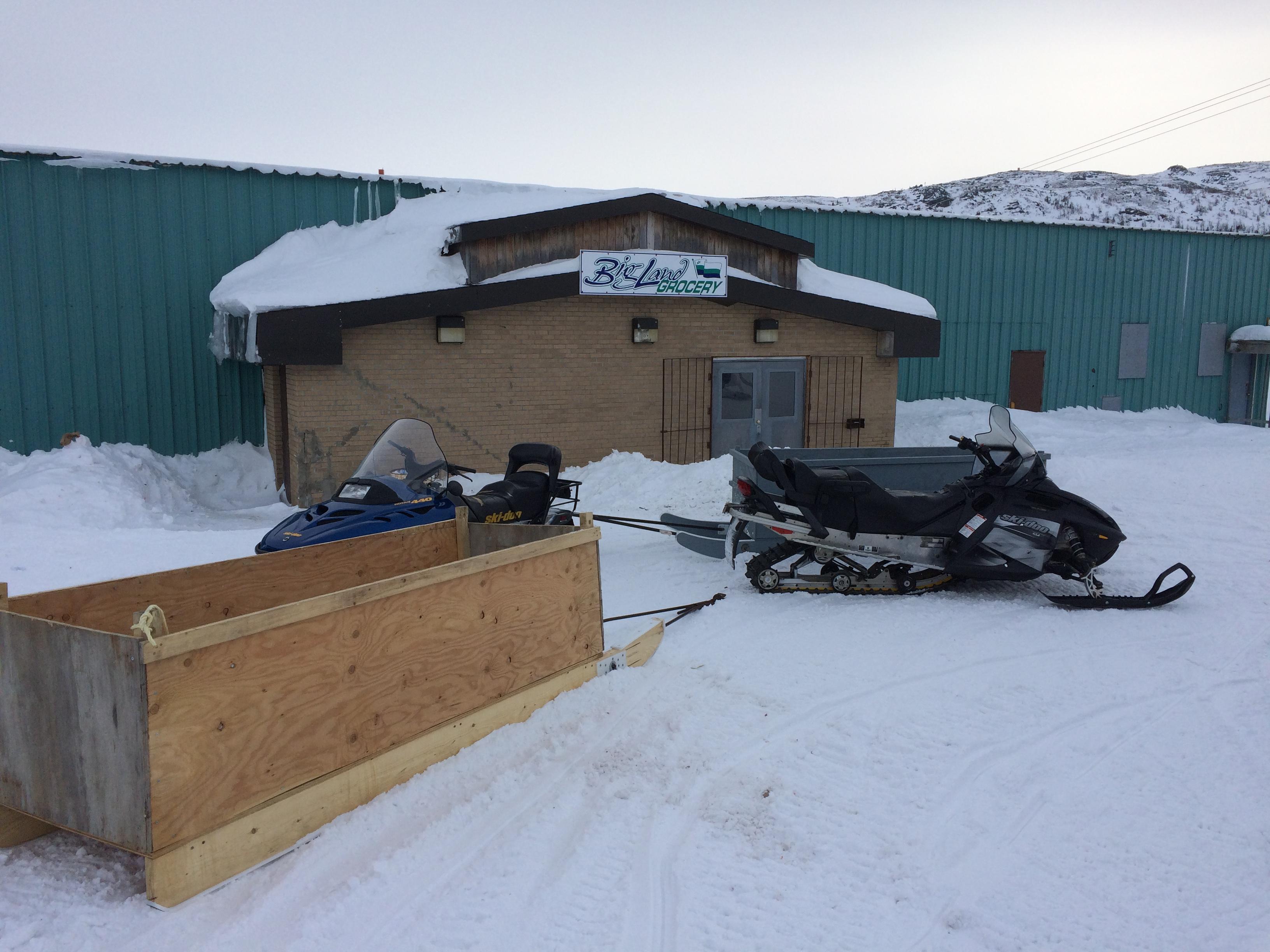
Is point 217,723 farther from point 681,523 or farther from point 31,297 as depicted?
point 31,297

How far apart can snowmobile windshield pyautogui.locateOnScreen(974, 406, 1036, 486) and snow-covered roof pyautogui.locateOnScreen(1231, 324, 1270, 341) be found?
19420mm

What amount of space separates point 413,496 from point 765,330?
808cm

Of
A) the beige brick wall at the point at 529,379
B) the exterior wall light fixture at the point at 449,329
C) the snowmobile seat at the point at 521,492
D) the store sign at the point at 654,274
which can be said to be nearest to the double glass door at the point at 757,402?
the beige brick wall at the point at 529,379

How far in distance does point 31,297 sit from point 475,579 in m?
11.4

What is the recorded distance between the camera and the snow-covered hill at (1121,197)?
4975cm

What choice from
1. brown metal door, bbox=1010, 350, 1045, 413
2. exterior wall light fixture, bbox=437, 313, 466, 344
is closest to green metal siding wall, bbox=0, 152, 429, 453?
exterior wall light fixture, bbox=437, 313, 466, 344

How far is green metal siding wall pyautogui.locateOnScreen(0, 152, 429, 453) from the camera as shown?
12.4 metres

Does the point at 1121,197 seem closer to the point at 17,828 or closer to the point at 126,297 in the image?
the point at 126,297

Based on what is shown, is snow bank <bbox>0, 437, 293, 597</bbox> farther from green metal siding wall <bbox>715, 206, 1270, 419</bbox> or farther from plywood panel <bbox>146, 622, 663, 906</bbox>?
green metal siding wall <bbox>715, 206, 1270, 419</bbox>

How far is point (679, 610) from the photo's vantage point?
6.57 m

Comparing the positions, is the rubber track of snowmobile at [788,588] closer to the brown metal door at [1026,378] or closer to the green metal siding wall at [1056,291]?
the green metal siding wall at [1056,291]

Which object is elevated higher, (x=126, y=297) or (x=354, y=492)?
(x=126, y=297)

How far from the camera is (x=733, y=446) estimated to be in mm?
13938

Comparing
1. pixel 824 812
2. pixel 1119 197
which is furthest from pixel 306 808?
pixel 1119 197
